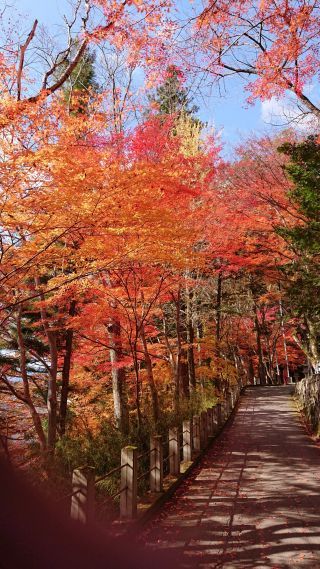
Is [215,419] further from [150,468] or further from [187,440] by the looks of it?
[150,468]

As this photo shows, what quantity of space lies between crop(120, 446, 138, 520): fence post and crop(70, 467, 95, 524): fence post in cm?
141

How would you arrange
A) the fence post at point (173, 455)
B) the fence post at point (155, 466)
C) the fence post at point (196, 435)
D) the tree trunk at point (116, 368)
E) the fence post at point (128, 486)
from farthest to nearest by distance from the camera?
the tree trunk at point (116, 368) < the fence post at point (196, 435) < the fence post at point (173, 455) < the fence post at point (155, 466) < the fence post at point (128, 486)

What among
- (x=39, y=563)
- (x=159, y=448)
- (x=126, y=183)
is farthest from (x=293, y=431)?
(x=39, y=563)

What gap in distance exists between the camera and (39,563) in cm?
133

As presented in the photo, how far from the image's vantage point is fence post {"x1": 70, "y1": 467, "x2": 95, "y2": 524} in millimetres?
4699

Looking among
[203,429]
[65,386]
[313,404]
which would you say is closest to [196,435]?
[203,429]

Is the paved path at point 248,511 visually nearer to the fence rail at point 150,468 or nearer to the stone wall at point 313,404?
the fence rail at point 150,468

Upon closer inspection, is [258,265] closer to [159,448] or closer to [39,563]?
[159,448]

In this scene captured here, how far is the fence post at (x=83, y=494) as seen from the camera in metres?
4.70

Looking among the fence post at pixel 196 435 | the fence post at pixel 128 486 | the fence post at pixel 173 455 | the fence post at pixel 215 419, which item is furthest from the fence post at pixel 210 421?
the fence post at pixel 128 486

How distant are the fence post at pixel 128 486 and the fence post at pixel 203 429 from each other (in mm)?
6734

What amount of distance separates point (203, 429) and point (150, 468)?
18.3 feet

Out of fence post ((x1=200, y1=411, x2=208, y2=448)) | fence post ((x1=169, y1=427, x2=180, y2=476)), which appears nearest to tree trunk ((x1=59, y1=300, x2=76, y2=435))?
fence post ((x1=200, y1=411, x2=208, y2=448))

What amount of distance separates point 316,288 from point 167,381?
935 cm
